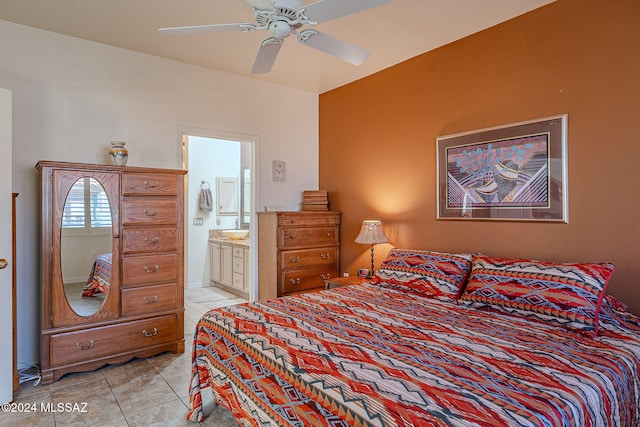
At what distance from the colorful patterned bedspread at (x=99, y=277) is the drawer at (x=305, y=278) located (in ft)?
5.40

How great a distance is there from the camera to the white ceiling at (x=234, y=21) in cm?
264

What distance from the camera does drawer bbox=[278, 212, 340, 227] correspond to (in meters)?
3.94

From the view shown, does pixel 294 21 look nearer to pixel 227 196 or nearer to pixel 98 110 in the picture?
pixel 98 110

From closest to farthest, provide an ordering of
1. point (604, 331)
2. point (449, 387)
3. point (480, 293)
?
point (449, 387) < point (604, 331) < point (480, 293)

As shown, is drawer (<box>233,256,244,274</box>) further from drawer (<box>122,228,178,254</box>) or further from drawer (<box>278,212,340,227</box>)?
drawer (<box>122,228,178,254</box>)

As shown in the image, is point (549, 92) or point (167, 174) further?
point (167, 174)

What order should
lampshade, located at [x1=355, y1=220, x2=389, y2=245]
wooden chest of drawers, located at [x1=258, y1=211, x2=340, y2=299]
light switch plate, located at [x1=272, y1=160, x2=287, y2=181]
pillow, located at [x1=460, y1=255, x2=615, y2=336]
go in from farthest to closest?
1. light switch plate, located at [x1=272, y1=160, x2=287, y2=181]
2. wooden chest of drawers, located at [x1=258, y1=211, x2=340, y2=299]
3. lampshade, located at [x1=355, y1=220, x2=389, y2=245]
4. pillow, located at [x1=460, y1=255, x2=615, y2=336]

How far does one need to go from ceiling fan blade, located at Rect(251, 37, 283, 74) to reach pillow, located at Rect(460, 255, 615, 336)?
2.00m

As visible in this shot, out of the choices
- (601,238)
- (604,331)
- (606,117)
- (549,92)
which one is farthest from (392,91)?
(604,331)

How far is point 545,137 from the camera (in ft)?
8.75

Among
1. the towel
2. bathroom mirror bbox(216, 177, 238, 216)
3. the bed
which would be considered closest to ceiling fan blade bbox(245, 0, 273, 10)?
the bed

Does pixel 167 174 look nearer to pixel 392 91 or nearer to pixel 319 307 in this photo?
pixel 319 307

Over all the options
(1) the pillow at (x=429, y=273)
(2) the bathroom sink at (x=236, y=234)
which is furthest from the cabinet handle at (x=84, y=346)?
(2) the bathroom sink at (x=236, y=234)

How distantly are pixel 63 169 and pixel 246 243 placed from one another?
264cm
